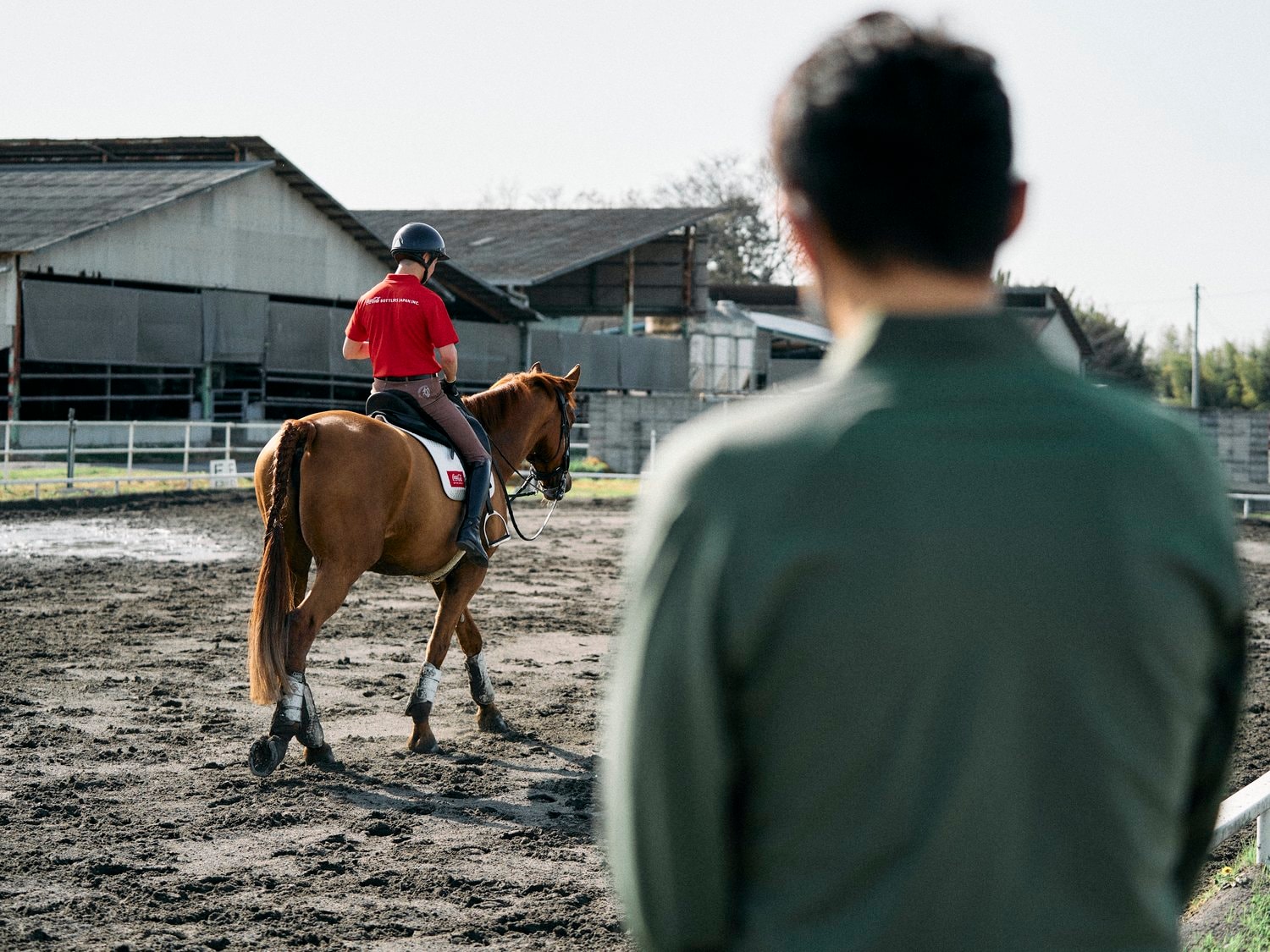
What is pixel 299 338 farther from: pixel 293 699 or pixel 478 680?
pixel 293 699

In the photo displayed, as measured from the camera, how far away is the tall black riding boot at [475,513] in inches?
289

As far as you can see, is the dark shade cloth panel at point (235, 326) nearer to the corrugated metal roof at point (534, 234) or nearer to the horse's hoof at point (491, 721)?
the corrugated metal roof at point (534, 234)

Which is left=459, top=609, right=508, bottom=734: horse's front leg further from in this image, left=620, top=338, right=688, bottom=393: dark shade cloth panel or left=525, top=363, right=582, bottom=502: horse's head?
left=620, top=338, right=688, bottom=393: dark shade cloth panel

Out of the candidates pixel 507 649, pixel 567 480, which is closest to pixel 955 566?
pixel 567 480

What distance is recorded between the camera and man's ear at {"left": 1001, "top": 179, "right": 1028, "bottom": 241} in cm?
144

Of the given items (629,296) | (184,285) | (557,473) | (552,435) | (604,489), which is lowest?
(604,489)

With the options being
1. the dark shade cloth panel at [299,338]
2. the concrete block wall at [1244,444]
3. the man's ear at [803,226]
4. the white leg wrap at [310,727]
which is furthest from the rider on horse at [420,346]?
the dark shade cloth panel at [299,338]

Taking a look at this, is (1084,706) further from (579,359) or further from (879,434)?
(579,359)

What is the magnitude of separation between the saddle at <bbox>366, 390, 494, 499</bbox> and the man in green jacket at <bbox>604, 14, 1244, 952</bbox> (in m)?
6.11

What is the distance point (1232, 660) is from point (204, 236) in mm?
30118

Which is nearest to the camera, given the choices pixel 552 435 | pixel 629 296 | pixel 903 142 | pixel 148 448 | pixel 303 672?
pixel 903 142

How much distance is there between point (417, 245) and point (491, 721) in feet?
8.68

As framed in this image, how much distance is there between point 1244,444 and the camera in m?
25.7

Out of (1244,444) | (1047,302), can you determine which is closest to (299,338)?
(1244,444)
